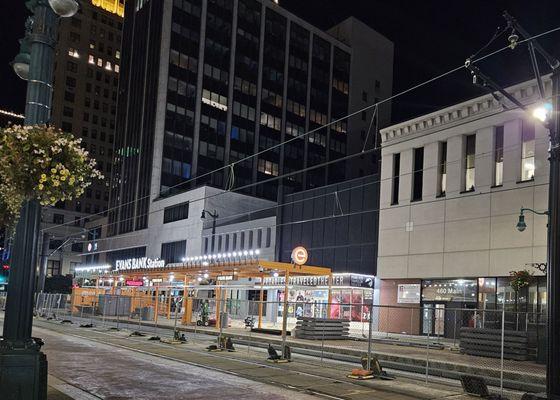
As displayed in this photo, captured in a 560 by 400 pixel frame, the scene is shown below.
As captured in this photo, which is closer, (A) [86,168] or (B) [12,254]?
(B) [12,254]

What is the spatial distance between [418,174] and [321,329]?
13779 mm

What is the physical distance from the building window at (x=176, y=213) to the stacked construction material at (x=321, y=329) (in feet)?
139

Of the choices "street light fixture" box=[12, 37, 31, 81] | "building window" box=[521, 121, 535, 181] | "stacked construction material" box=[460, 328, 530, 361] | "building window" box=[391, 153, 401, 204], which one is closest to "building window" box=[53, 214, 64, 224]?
"building window" box=[391, 153, 401, 204]

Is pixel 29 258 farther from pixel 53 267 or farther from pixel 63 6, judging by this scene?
pixel 53 267

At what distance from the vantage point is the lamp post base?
7.99 meters

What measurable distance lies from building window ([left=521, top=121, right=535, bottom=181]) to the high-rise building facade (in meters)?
113

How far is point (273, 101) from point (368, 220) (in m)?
58.7

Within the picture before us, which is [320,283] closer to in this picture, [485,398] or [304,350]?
[304,350]

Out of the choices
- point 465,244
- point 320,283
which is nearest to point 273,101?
point 320,283

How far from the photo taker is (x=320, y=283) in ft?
131

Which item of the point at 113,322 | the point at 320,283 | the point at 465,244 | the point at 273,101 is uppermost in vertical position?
the point at 273,101

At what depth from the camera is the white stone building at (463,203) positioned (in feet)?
98.4

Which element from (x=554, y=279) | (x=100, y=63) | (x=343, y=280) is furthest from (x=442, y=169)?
(x=100, y=63)

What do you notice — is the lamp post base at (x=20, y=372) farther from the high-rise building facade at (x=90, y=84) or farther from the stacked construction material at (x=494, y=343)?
the high-rise building facade at (x=90, y=84)
